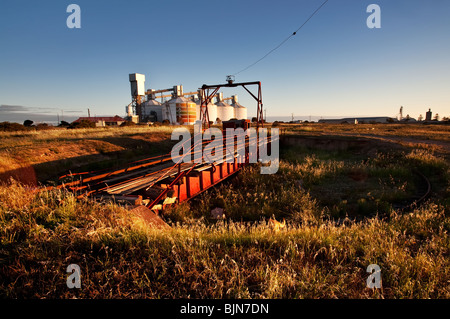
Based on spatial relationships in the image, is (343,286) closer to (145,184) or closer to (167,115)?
(145,184)

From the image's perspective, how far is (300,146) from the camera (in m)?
21.1

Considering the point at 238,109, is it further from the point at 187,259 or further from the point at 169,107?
the point at 187,259

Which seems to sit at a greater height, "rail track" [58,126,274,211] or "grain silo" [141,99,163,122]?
"grain silo" [141,99,163,122]

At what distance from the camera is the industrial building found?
183ft

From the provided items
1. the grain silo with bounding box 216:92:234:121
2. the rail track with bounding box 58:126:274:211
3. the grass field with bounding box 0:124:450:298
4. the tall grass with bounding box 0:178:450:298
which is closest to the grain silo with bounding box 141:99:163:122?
the grain silo with bounding box 216:92:234:121

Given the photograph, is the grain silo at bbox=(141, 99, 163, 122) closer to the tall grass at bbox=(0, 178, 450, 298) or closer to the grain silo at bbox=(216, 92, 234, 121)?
the grain silo at bbox=(216, 92, 234, 121)

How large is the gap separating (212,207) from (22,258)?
21.7 ft

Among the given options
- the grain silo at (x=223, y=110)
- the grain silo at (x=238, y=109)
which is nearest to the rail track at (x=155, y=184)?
the grain silo at (x=223, y=110)

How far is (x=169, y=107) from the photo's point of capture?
184ft

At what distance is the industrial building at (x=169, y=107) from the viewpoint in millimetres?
55750

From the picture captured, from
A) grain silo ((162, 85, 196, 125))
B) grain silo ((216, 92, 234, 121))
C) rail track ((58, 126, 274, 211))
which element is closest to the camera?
rail track ((58, 126, 274, 211))

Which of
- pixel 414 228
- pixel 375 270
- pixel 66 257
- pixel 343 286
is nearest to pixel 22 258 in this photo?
pixel 66 257

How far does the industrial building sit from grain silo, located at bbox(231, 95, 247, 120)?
1793mm

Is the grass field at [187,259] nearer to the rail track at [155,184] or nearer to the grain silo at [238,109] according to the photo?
the rail track at [155,184]
